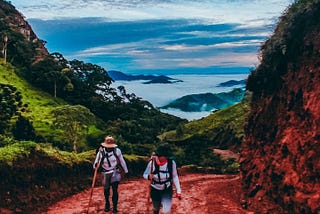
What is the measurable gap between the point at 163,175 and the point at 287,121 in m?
5.27

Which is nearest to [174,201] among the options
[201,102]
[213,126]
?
[213,126]

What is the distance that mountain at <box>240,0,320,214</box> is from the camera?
396 inches

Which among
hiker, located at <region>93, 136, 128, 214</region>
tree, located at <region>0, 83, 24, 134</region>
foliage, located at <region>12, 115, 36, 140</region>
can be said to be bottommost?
Result: foliage, located at <region>12, 115, 36, 140</region>

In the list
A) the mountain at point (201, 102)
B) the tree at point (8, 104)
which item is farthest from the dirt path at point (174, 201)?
the mountain at point (201, 102)

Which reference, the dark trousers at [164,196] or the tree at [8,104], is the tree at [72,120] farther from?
the dark trousers at [164,196]

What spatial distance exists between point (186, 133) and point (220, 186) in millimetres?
33881

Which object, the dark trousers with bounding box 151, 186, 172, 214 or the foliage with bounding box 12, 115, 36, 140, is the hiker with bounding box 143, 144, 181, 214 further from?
the foliage with bounding box 12, 115, 36, 140

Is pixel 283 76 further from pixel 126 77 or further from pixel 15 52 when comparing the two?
pixel 126 77

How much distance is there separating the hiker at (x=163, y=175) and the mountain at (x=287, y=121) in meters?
3.23

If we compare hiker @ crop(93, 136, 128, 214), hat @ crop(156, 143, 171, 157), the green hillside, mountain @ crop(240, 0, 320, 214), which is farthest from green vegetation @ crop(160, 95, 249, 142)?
hat @ crop(156, 143, 171, 157)

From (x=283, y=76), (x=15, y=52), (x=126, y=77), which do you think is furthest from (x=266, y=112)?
(x=126, y=77)

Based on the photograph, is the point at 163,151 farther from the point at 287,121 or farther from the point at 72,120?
the point at 72,120

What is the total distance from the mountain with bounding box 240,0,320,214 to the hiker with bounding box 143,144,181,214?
323 cm

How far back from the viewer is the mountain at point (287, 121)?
10.1 metres
